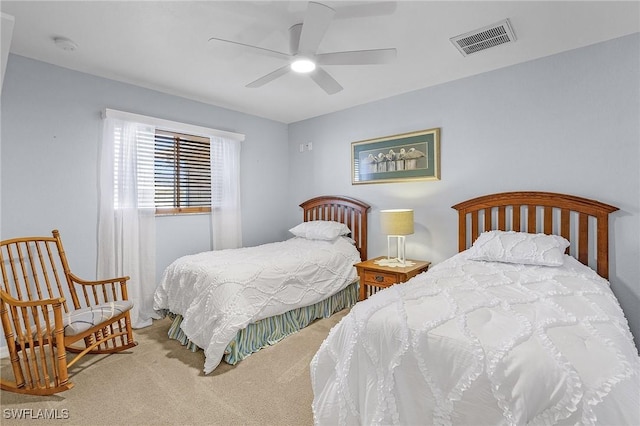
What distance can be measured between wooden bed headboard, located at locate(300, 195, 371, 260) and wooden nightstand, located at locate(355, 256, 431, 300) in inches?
26.3

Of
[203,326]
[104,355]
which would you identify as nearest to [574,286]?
[203,326]

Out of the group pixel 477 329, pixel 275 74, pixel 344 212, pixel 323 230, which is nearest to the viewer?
pixel 477 329

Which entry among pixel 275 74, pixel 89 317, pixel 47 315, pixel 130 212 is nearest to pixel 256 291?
pixel 89 317

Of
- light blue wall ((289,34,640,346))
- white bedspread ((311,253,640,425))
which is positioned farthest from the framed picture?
white bedspread ((311,253,640,425))

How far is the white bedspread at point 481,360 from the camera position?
3.15 ft

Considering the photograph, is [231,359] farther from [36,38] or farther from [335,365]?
[36,38]

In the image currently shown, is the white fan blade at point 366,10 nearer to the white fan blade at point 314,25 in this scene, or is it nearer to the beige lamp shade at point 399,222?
the white fan blade at point 314,25

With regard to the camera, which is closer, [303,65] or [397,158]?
[303,65]

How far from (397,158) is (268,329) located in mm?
2255

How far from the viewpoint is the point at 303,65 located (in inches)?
86.8

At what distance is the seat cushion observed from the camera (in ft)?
6.67

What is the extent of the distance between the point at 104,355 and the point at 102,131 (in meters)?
2.00

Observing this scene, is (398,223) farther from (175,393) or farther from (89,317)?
(89,317)

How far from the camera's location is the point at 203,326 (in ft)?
7.76
